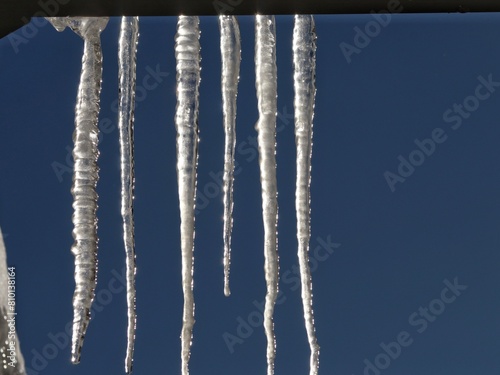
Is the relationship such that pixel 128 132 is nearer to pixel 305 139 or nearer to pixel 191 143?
pixel 191 143

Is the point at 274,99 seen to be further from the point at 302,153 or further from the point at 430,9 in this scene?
the point at 430,9

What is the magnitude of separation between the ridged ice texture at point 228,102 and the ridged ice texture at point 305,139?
0.08 metres

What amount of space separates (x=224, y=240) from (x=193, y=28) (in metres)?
0.26

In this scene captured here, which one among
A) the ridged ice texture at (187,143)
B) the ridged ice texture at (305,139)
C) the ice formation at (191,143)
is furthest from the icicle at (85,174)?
the ridged ice texture at (305,139)

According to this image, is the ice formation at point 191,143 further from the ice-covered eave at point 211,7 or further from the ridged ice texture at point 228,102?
the ice-covered eave at point 211,7

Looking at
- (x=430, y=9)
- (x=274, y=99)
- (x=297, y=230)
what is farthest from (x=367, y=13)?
(x=297, y=230)

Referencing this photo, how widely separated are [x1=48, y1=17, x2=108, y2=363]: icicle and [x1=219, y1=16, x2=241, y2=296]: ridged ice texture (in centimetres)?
16

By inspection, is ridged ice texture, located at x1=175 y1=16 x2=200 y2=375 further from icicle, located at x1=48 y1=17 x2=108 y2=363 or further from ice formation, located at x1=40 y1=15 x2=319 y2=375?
icicle, located at x1=48 y1=17 x2=108 y2=363

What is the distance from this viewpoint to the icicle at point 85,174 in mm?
796

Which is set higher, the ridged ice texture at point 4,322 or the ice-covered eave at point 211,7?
the ice-covered eave at point 211,7

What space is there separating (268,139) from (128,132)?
180mm

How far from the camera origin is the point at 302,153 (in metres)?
0.90

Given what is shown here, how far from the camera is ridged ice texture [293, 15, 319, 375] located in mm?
841

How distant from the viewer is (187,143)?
2.81ft
